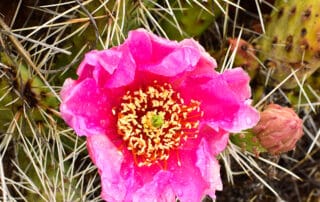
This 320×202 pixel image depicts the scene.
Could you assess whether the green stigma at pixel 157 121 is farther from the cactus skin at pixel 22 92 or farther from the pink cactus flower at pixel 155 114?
the cactus skin at pixel 22 92

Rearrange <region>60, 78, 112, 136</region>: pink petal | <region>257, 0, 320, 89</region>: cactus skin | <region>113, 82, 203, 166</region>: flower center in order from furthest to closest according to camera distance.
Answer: <region>257, 0, 320, 89</region>: cactus skin, <region>113, 82, 203, 166</region>: flower center, <region>60, 78, 112, 136</region>: pink petal

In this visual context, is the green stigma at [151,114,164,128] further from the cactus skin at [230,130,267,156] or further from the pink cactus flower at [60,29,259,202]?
the cactus skin at [230,130,267,156]

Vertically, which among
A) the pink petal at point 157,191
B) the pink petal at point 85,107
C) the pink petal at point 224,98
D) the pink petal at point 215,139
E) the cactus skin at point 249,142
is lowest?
the cactus skin at point 249,142

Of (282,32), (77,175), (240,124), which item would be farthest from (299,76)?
(77,175)

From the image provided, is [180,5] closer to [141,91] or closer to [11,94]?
[141,91]

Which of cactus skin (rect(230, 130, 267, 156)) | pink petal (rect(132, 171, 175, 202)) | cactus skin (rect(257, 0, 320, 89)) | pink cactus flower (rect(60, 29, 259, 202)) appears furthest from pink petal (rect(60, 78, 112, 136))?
cactus skin (rect(257, 0, 320, 89))

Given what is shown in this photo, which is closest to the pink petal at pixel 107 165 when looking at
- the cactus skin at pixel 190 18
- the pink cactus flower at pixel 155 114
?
the pink cactus flower at pixel 155 114

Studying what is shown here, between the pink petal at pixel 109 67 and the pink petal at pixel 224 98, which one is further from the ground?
the pink petal at pixel 109 67
